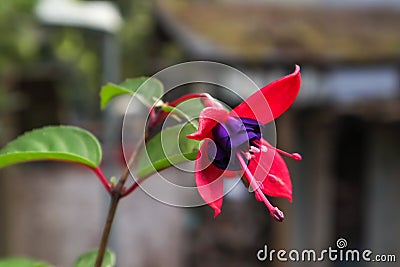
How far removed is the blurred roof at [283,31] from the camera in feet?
6.64

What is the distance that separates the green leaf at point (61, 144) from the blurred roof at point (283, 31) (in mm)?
1604

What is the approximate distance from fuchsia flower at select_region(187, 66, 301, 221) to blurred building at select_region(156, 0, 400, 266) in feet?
5.31

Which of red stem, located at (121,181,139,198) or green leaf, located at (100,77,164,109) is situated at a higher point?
green leaf, located at (100,77,164,109)

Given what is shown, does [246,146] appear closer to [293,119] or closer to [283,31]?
[293,119]

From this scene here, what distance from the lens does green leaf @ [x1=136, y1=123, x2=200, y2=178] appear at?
0.31m

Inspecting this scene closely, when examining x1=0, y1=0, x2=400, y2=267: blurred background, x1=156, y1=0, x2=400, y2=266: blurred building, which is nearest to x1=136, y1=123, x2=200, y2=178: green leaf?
x1=0, y1=0, x2=400, y2=267: blurred background

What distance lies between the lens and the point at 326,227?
224cm

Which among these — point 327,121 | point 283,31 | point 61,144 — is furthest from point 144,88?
point 283,31

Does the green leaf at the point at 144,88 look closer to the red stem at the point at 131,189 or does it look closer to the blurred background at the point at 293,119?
the red stem at the point at 131,189

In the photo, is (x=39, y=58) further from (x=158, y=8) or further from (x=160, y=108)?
(x=160, y=108)

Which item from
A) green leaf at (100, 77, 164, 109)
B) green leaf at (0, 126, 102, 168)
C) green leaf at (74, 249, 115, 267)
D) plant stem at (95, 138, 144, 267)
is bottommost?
green leaf at (74, 249, 115, 267)

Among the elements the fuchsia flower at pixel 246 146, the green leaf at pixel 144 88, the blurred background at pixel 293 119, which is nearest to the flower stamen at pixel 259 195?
the fuchsia flower at pixel 246 146

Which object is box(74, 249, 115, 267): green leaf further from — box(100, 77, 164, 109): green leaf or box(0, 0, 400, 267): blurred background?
box(0, 0, 400, 267): blurred background

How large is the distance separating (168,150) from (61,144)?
0.09m
